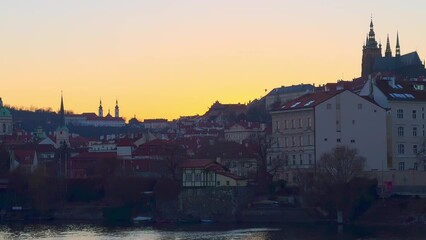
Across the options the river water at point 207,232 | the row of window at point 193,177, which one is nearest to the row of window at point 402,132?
the row of window at point 193,177

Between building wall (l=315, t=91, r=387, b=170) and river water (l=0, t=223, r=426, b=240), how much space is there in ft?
38.4

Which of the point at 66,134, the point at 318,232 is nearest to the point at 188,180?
the point at 318,232

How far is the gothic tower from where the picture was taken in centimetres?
17550

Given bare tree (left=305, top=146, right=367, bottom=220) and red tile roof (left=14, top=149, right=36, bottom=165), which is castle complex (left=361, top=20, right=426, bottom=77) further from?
bare tree (left=305, top=146, right=367, bottom=220)

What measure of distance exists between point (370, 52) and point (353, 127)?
101 m

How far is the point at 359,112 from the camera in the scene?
79.3 metres

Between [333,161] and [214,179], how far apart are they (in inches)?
446

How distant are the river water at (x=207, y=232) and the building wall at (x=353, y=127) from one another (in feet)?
38.4

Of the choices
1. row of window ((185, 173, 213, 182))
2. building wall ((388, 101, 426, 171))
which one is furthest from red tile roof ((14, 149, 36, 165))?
building wall ((388, 101, 426, 171))

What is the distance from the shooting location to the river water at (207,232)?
200 feet

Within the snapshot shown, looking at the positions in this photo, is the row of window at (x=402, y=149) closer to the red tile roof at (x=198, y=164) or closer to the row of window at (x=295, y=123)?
the row of window at (x=295, y=123)

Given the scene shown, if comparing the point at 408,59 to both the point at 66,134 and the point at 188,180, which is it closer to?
the point at 66,134

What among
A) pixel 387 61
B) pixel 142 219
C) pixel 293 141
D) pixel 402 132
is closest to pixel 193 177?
pixel 142 219

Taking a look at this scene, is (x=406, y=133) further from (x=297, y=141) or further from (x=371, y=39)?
(x=371, y=39)
